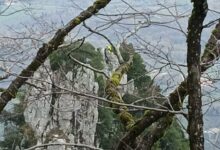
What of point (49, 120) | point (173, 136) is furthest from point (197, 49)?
point (173, 136)

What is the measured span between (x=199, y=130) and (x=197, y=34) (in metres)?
0.59

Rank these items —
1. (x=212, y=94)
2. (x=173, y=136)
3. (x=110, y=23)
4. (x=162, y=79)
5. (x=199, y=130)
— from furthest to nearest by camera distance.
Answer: (x=173, y=136)
(x=162, y=79)
(x=110, y=23)
(x=212, y=94)
(x=199, y=130)

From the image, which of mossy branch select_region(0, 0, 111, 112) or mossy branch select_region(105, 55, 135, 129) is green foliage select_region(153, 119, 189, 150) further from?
mossy branch select_region(0, 0, 111, 112)

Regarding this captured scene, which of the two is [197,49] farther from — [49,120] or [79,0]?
[49,120]

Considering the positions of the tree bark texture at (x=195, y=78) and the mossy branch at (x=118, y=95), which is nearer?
the tree bark texture at (x=195, y=78)

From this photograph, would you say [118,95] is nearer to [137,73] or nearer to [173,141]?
[137,73]

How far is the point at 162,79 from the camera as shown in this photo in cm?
552

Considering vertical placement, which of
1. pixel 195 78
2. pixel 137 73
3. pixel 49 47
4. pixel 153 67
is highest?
pixel 137 73

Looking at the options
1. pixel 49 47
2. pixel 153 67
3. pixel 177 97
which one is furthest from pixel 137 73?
pixel 177 97

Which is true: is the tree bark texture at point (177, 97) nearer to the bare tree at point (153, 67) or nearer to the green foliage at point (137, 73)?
the bare tree at point (153, 67)

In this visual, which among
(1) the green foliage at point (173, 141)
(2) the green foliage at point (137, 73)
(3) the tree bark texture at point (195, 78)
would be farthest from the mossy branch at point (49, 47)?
(1) the green foliage at point (173, 141)

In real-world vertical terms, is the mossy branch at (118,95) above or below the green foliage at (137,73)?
below

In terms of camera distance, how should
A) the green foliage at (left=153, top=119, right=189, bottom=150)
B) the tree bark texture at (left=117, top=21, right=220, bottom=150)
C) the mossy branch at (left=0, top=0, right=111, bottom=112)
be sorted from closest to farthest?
the tree bark texture at (left=117, top=21, right=220, bottom=150) < the mossy branch at (left=0, top=0, right=111, bottom=112) < the green foliage at (left=153, top=119, right=189, bottom=150)

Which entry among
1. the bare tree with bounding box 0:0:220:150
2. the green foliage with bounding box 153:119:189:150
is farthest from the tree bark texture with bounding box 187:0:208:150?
the green foliage with bounding box 153:119:189:150
